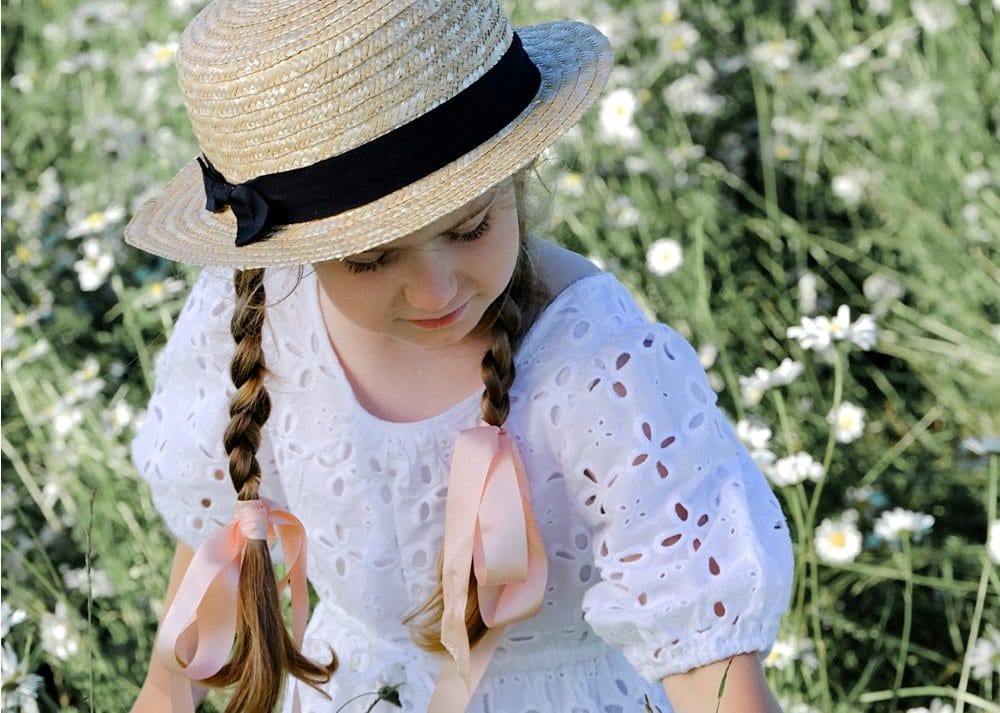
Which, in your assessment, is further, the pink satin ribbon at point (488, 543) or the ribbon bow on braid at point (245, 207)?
the pink satin ribbon at point (488, 543)

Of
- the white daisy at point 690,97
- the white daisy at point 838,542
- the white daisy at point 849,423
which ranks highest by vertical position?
A: the white daisy at point 838,542

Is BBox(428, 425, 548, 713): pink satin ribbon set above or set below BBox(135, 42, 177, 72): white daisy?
above

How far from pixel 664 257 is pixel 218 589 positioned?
115cm

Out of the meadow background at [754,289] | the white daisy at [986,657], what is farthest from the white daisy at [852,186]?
the white daisy at [986,657]

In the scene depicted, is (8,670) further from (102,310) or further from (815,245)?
(815,245)

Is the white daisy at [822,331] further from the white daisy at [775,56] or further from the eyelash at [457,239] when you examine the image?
the white daisy at [775,56]

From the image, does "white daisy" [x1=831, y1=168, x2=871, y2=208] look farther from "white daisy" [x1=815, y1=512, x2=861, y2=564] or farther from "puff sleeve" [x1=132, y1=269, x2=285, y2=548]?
"puff sleeve" [x1=132, y1=269, x2=285, y2=548]

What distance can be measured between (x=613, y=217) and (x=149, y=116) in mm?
1166

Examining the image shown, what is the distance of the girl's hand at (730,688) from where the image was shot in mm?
1267

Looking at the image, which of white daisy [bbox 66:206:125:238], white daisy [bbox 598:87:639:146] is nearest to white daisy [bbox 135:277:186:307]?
white daisy [bbox 66:206:125:238]

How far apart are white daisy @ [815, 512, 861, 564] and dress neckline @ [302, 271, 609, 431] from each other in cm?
67

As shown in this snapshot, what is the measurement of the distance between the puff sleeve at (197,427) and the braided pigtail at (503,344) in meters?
0.27

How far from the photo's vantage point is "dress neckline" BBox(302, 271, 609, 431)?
1.39 m

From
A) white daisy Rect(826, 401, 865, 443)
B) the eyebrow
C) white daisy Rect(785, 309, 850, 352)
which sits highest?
the eyebrow
